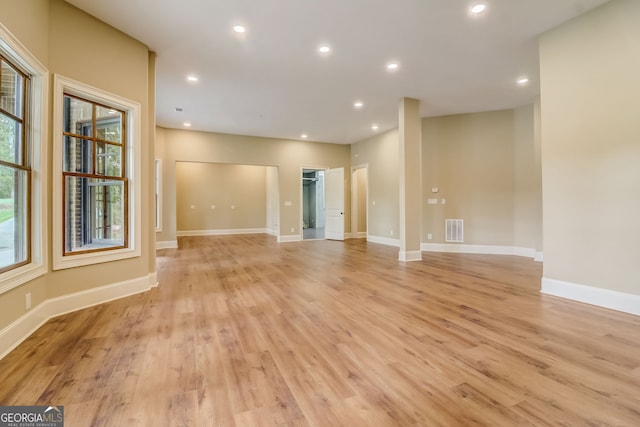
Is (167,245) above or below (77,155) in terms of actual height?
below

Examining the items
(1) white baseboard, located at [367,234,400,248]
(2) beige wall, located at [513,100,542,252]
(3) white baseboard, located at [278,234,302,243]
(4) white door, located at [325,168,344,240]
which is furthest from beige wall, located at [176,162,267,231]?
(2) beige wall, located at [513,100,542,252]

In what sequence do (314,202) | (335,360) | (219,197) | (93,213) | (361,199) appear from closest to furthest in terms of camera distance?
(335,360) < (93,213) < (361,199) < (219,197) < (314,202)

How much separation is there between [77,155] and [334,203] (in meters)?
7.06

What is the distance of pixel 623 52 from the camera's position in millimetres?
2959

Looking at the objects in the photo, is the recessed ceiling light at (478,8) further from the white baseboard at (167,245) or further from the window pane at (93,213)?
the white baseboard at (167,245)

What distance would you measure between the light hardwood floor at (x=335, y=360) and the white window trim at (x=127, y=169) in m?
0.57

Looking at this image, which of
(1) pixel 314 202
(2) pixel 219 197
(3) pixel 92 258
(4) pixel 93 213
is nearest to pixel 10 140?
(4) pixel 93 213

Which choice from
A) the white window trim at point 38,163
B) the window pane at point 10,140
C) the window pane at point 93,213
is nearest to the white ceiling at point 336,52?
the white window trim at point 38,163

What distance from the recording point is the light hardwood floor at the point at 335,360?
5.09 feet

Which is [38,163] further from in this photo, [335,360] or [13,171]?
[335,360]

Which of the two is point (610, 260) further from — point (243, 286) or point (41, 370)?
point (41, 370)

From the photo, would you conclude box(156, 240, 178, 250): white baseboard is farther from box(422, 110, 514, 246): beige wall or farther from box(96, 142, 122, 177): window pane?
box(422, 110, 514, 246): beige wall

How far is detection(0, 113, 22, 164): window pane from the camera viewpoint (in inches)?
91.8

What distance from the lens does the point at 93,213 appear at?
3.51 metres
